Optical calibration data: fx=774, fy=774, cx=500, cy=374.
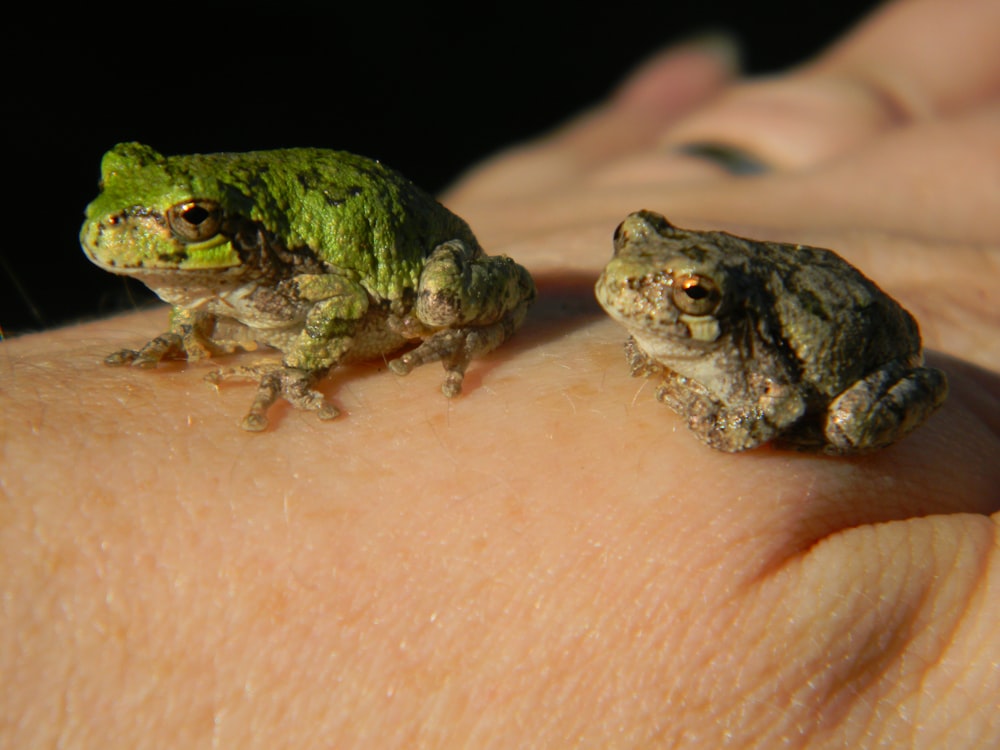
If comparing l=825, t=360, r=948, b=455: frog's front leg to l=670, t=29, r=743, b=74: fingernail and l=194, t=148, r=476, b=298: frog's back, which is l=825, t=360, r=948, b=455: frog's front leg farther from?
l=670, t=29, r=743, b=74: fingernail

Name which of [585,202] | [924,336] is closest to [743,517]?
[924,336]

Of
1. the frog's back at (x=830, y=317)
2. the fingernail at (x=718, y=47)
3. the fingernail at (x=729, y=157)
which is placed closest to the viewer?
the frog's back at (x=830, y=317)

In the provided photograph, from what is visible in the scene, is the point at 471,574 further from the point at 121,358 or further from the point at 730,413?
the point at 121,358

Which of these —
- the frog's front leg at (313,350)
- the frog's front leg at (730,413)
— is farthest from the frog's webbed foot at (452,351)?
the frog's front leg at (730,413)

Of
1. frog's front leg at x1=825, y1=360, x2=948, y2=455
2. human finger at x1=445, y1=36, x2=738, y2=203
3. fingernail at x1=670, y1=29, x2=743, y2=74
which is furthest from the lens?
fingernail at x1=670, y1=29, x2=743, y2=74

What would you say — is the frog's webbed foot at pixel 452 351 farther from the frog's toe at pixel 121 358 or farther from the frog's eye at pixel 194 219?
the frog's toe at pixel 121 358

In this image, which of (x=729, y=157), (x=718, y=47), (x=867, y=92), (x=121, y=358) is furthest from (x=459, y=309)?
(x=718, y=47)

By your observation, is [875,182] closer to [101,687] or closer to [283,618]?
[283,618]

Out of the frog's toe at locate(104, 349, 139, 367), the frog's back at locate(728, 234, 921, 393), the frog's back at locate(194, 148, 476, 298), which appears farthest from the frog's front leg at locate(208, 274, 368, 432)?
the frog's back at locate(728, 234, 921, 393)
